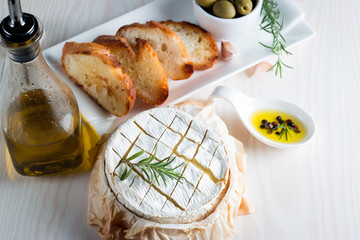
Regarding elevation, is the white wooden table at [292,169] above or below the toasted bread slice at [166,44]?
below

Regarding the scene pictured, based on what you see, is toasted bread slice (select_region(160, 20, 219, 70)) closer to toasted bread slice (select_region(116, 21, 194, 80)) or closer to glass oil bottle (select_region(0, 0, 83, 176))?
toasted bread slice (select_region(116, 21, 194, 80))

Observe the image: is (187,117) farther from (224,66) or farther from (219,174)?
Result: (224,66)

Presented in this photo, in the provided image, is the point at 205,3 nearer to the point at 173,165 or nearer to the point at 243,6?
the point at 243,6

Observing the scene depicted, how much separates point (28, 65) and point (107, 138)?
0.38 m

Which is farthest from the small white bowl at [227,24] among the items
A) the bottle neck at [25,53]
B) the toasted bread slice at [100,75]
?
the bottle neck at [25,53]

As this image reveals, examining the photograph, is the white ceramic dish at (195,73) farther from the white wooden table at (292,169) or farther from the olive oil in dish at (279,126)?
the olive oil in dish at (279,126)

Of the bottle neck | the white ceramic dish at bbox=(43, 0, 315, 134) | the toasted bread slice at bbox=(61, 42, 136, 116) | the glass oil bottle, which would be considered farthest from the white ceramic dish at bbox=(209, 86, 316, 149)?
the bottle neck

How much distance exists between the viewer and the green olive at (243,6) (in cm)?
174

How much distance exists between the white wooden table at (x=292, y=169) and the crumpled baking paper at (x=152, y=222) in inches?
2.9

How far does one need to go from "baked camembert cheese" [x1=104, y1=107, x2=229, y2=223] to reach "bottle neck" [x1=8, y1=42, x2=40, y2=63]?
36 cm

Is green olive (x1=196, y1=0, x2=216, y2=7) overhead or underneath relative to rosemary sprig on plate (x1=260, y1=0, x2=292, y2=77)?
overhead

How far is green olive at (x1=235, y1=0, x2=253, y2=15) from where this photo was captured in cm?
174

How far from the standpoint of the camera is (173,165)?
4.29 feet

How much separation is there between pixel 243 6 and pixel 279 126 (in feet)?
1.67
